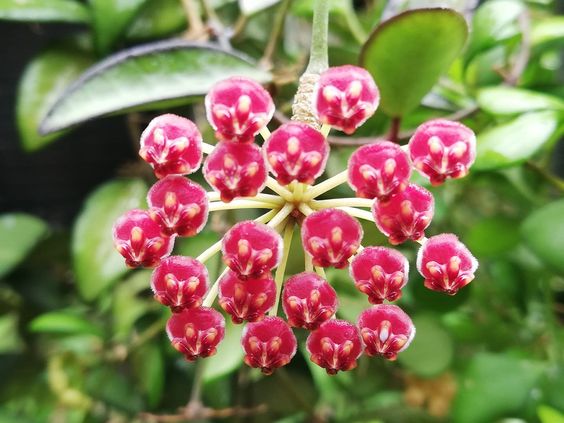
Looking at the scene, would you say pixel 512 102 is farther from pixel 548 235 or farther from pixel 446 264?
pixel 446 264

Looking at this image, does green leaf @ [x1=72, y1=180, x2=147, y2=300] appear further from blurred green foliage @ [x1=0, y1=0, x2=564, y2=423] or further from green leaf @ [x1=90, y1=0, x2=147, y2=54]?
green leaf @ [x1=90, y1=0, x2=147, y2=54]

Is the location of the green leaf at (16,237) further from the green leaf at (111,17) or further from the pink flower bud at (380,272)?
the pink flower bud at (380,272)

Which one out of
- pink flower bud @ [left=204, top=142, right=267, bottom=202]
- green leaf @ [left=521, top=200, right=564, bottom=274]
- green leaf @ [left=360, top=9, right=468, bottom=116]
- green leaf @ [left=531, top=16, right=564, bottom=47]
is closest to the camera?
pink flower bud @ [left=204, top=142, right=267, bottom=202]

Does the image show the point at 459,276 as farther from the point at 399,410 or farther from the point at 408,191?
the point at 399,410

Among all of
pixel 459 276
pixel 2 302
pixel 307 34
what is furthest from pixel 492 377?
pixel 2 302

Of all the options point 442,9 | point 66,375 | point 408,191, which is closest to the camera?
point 408,191

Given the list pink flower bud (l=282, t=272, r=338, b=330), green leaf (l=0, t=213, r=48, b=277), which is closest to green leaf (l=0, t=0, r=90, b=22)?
green leaf (l=0, t=213, r=48, b=277)

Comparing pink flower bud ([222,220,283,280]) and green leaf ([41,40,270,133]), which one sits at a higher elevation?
pink flower bud ([222,220,283,280])
